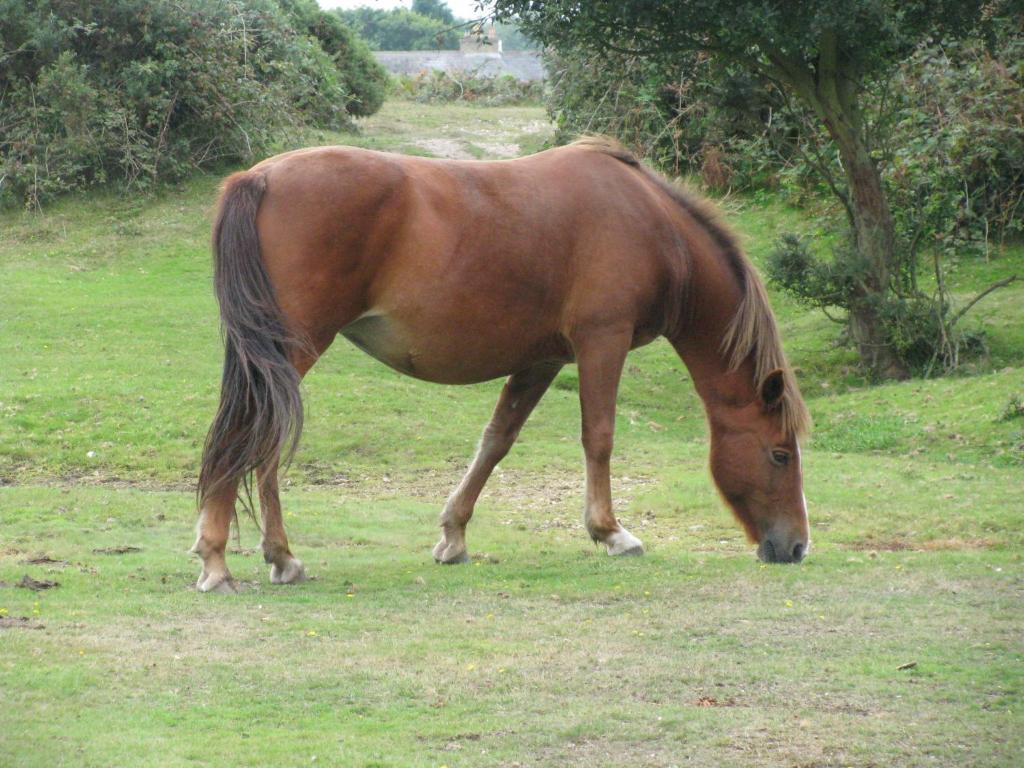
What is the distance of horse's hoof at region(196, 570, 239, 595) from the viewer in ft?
21.8

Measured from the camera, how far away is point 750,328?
784 centimetres

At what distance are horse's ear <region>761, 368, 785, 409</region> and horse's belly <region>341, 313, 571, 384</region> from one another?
128 cm

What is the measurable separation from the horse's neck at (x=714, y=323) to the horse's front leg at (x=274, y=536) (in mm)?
2720

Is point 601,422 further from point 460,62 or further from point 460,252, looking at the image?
point 460,62

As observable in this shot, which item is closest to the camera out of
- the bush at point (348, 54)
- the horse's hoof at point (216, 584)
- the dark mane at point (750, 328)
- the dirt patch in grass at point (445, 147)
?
the horse's hoof at point (216, 584)

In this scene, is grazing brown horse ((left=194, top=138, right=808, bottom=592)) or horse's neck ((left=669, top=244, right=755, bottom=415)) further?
horse's neck ((left=669, top=244, right=755, bottom=415))

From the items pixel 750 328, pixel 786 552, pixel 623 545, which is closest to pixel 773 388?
pixel 750 328

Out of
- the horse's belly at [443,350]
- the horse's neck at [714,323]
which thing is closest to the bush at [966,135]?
the horse's neck at [714,323]

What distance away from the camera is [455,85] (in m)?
35.9

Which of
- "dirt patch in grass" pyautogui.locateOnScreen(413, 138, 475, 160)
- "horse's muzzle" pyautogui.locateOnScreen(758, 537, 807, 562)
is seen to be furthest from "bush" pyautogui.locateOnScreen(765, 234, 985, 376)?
"dirt patch in grass" pyautogui.locateOnScreen(413, 138, 475, 160)

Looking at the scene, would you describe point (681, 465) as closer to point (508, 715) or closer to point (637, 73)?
point (508, 715)

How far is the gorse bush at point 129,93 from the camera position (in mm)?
20047

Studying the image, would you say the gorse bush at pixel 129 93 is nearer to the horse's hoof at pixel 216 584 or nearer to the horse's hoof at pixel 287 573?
the horse's hoof at pixel 287 573

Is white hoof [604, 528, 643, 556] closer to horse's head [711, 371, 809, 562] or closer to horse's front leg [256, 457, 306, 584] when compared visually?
horse's head [711, 371, 809, 562]
